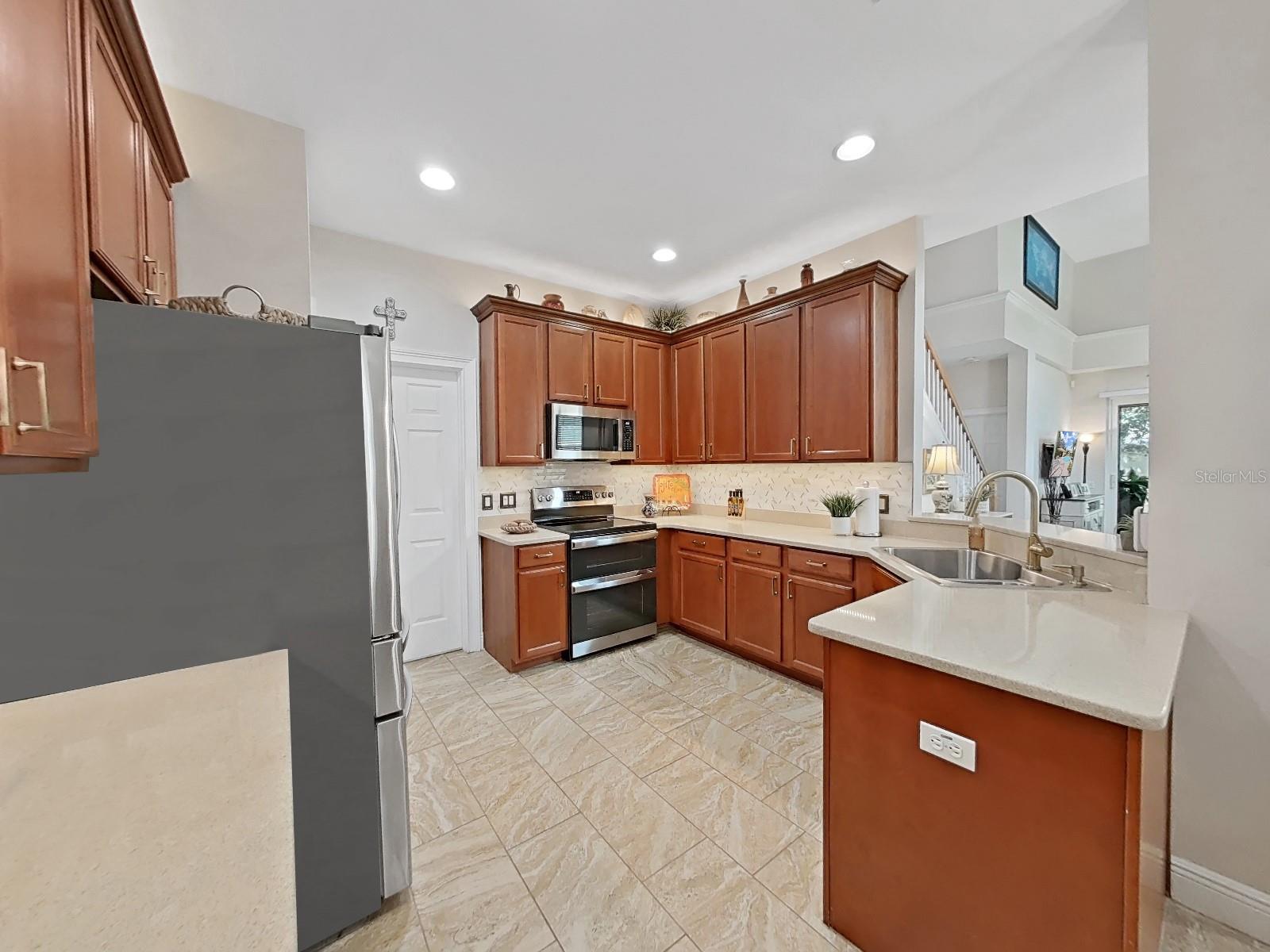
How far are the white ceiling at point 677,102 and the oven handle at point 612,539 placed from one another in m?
2.05

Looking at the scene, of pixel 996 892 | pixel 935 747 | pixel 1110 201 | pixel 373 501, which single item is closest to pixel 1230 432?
pixel 935 747

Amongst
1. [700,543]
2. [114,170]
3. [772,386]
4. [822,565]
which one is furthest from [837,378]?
[114,170]

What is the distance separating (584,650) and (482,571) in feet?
3.17

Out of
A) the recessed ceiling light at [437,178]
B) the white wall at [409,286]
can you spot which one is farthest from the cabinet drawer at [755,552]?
the recessed ceiling light at [437,178]

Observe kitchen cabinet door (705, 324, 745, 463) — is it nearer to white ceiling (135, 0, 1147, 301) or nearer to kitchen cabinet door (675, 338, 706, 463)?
kitchen cabinet door (675, 338, 706, 463)

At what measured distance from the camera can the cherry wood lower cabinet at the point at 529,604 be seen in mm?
3209

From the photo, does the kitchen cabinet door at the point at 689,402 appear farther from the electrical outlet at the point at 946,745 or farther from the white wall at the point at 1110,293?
the white wall at the point at 1110,293

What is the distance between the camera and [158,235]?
1706mm

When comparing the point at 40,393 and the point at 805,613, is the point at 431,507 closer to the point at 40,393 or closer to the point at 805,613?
the point at 805,613

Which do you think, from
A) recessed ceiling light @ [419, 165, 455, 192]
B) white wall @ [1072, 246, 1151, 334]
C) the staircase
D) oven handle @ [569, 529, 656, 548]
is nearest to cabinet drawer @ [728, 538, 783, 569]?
oven handle @ [569, 529, 656, 548]

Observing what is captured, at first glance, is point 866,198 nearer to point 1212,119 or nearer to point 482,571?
point 1212,119

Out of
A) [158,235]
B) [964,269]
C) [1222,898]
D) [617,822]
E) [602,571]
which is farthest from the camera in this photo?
[964,269]

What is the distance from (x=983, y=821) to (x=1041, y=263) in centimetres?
672

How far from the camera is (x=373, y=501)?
1.46 m
